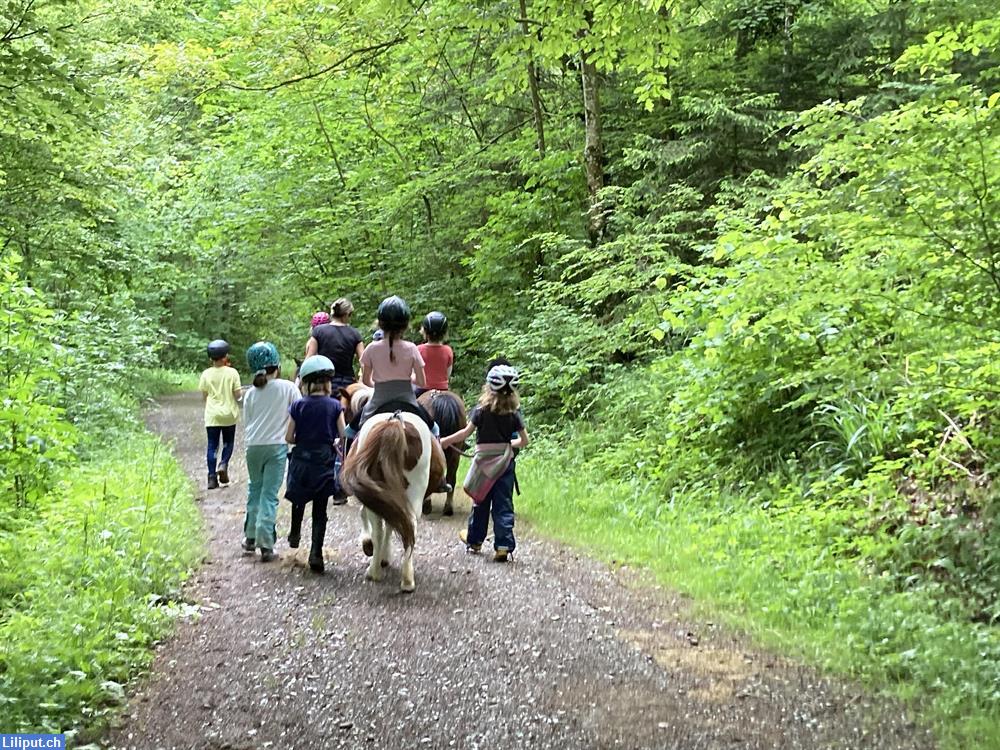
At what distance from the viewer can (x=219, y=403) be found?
10914 millimetres

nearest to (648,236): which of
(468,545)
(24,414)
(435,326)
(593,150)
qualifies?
(593,150)

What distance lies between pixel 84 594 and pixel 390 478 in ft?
7.13

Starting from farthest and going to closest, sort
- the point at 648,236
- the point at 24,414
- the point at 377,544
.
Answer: the point at 648,236
the point at 24,414
the point at 377,544

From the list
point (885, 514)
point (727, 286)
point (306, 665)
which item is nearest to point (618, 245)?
point (727, 286)

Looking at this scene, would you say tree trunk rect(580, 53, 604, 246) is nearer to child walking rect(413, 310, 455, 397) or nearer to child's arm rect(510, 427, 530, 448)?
child walking rect(413, 310, 455, 397)

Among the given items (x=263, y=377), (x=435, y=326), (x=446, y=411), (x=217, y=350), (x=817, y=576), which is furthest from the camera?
(x=217, y=350)

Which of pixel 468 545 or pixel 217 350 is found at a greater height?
pixel 217 350

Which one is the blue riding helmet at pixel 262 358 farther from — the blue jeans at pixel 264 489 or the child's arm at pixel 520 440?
the child's arm at pixel 520 440

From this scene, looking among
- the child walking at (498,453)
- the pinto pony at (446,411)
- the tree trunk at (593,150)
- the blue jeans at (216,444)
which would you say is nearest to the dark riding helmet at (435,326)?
the pinto pony at (446,411)

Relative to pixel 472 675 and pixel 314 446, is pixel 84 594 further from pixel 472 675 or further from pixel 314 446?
pixel 472 675

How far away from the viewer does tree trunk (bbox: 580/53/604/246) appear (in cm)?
1266

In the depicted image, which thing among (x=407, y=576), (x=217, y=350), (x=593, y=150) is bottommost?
(x=407, y=576)

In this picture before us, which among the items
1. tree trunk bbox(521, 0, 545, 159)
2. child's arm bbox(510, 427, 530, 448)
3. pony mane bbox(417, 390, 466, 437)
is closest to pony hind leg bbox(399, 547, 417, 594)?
child's arm bbox(510, 427, 530, 448)

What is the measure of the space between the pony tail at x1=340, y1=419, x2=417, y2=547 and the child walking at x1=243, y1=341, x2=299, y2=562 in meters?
1.28
